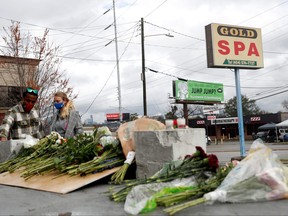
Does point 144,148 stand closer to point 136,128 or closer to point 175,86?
point 136,128

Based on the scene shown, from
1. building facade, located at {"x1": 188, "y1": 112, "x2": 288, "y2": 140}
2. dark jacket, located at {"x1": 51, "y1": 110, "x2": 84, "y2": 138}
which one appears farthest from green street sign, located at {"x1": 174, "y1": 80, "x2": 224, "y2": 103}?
dark jacket, located at {"x1": 51, "y1": 110, "x2": 84, "y2": 138}

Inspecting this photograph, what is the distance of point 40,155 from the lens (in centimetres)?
572

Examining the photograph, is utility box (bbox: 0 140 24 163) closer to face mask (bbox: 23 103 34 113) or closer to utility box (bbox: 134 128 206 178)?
face mask (bbox: 23 103 34 113)

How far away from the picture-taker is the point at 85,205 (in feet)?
11.7

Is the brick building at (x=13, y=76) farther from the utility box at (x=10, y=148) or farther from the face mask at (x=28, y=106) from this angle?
the face mask at (x=28, y=106)

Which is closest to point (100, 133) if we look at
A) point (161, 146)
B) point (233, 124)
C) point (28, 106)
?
point (161, 146)

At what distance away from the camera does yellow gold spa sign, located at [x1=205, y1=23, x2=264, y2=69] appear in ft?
34.2

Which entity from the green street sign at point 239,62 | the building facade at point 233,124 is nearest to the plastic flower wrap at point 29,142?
the green street sign at point 239,62

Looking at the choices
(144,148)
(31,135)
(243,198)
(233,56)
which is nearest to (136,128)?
(144,148)

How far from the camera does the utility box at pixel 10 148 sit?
6418mm

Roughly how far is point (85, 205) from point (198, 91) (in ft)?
137

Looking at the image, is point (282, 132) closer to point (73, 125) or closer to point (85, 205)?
point (73, 125)

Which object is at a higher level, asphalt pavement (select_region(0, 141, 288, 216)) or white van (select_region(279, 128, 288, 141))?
asphalt pavement (select_region(0, 141, 288, 216))

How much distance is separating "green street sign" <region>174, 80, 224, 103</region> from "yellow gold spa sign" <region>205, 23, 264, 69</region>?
30309mm
